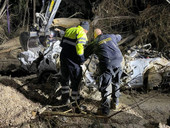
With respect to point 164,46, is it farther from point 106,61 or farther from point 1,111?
point 1,111

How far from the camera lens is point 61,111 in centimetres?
346

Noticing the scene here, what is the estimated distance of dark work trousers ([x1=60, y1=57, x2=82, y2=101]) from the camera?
3.74 meters

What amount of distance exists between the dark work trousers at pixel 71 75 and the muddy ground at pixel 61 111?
32 cm

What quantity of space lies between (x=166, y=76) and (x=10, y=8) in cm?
962

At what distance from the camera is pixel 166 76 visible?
4.52 meters

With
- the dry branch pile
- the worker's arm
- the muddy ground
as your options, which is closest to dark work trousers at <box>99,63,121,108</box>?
the muddy ground

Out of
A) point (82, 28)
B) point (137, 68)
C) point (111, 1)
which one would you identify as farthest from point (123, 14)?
point (82, 28)

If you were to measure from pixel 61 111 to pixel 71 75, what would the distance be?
0.79m

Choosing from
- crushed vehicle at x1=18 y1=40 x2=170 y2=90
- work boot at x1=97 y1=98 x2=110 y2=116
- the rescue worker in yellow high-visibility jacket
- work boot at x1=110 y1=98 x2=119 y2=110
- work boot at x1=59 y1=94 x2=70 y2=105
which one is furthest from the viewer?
crushed vehicle at x1=18 y1=40 x2=170 y2=90

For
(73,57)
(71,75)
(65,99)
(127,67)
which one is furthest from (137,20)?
(65,99)

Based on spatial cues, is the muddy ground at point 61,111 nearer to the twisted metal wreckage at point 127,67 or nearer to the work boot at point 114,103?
the work boot at point 114,103

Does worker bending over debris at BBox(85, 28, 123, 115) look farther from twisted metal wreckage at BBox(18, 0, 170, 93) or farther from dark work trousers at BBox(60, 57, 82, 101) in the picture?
twisted metal wreckage at BBox(18, 0, 170, 93)

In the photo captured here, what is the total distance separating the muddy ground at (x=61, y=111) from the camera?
292 centimetres

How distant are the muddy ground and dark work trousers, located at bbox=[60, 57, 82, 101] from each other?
1.06ft
